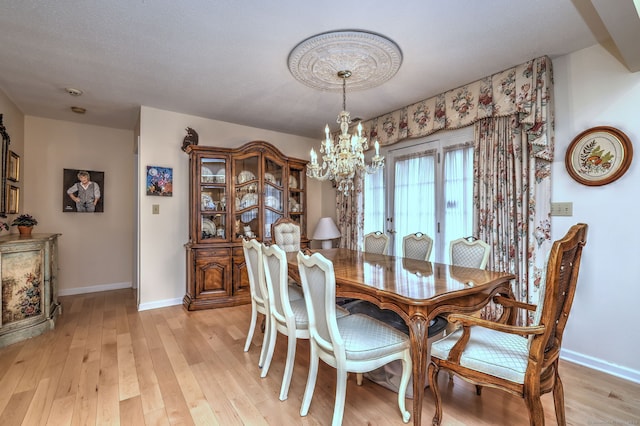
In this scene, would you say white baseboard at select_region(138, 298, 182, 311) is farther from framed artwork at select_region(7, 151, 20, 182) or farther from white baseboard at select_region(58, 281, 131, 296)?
framed artwork at select_region(7, 151, 20, 182)

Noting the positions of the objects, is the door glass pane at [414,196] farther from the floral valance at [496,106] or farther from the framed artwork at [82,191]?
the framed artwork at [82,191]

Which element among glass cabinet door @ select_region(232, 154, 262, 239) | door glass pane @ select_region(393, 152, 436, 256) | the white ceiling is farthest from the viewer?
glass cabinet door @ select_region(232, 154, 262, 239)

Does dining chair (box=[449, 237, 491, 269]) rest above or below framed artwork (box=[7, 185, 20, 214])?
below

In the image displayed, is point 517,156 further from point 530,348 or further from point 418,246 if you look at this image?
point 530,348

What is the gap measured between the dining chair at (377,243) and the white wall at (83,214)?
376 cm

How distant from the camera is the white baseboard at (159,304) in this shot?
11.8ft

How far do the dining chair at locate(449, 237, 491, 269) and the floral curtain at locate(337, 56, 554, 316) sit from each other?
0.40m

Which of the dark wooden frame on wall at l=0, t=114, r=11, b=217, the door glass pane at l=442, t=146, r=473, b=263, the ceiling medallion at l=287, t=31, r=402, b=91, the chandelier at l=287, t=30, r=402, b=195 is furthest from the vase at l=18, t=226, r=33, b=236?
the door glass pane at l=442, t=146, r=473, b=263

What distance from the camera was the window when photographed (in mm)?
3182

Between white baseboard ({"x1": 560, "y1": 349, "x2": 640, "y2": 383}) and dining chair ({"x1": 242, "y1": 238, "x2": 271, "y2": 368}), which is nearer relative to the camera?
white baseboard ({"x1": 560, "y1": 349, "x2": 640, "y2": 383})

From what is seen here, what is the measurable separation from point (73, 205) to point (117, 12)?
341 cm

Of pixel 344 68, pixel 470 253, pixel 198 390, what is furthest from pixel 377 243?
pixel 198 390

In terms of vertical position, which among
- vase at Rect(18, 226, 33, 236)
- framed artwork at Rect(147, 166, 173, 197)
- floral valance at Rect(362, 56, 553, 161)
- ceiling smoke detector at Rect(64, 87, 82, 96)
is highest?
ceiling smoke detector at Rect(64, 87, 82, 96)

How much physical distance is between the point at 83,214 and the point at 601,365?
6058 mm
